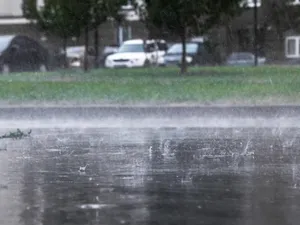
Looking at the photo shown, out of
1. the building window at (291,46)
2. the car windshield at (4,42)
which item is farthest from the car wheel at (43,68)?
the building window at (291,46)

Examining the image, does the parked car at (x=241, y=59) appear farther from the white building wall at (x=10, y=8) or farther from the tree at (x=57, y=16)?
the white building wall at (x=10, y=8)

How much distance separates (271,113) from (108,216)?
9.02 metres

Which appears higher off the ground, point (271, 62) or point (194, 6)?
point (194, 6)

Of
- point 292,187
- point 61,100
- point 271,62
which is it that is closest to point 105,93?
point 61,100

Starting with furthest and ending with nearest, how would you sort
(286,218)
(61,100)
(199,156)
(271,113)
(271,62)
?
(271,62), (61,100), (271,113), (199,156), (286,218)

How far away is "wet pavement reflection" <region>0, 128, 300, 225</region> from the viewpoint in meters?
7.09

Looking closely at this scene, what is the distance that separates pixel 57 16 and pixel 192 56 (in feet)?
24.0

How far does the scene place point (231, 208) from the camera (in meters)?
7.31

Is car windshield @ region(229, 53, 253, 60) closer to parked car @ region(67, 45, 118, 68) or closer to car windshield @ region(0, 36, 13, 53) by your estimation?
parked car @ region(67, 45, 118, 68)

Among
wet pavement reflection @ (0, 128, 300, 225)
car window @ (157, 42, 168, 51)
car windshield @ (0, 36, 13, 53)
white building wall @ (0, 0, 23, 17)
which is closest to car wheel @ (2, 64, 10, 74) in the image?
car windshield @ (0, 36, 13, 53)

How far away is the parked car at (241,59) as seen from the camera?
3097cm

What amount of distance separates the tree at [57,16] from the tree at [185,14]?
211cm

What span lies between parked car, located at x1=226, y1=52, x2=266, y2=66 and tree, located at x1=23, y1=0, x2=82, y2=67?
7.26m

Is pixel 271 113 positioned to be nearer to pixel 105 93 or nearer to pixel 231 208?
Result: pixel 105 93
